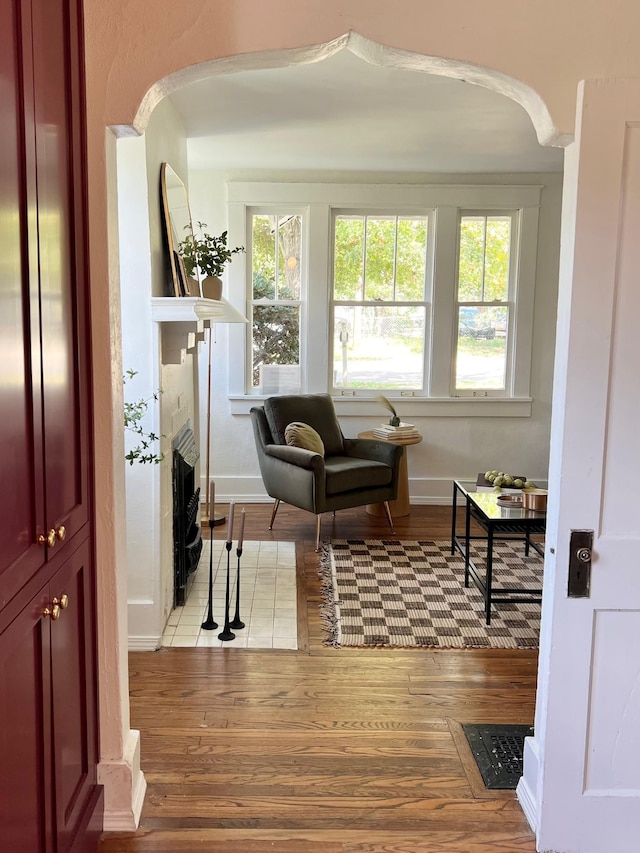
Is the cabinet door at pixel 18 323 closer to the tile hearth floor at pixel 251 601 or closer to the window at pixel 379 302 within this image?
the tile hearth floor at pixel 251 601

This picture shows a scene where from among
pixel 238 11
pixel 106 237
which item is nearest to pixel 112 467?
pixel 106 237

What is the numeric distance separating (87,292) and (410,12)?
1073mm

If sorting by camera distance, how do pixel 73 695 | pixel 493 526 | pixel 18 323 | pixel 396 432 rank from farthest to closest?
pixel 396 432 → pixel 493 526 → pixel 73 695 → pixel 18 323

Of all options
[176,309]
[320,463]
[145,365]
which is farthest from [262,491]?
[176,309]

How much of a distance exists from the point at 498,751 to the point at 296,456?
2.48m

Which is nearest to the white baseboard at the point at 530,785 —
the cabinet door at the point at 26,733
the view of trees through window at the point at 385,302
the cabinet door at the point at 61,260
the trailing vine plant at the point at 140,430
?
the cabinet door at the point at 26,733

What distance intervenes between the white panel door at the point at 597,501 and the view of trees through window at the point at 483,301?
Result: 12.7 ft

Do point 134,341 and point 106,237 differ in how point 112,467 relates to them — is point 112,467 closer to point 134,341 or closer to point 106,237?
point 106,237

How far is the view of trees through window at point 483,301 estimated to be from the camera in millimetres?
5621

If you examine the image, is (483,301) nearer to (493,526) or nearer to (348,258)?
(348,258)

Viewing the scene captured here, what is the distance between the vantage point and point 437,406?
5.71 m

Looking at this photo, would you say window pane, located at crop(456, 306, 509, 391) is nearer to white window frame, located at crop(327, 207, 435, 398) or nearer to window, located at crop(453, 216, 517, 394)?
window, located at crop(453, 216, 517, 394)

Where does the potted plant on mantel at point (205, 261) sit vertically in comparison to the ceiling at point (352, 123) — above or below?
below

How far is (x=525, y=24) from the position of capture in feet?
5.70
